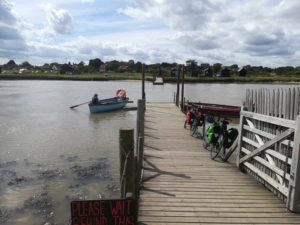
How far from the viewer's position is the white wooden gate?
4159mm

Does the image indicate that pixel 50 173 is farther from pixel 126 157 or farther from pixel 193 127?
pixel 126 157

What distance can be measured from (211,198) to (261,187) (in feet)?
3.75

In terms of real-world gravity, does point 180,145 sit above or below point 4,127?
above

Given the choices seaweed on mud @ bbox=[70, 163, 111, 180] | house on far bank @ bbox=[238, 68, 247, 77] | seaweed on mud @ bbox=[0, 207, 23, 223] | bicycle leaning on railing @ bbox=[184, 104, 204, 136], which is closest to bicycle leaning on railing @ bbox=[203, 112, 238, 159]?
bicycle leaning on railing @ bbox=[184, 104, 204, 136]

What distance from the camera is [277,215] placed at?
4.12 meters

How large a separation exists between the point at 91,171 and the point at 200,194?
5036 millimetres

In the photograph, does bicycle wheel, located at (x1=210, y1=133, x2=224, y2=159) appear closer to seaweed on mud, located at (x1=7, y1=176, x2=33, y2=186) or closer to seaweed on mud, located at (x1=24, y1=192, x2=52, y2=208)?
seaweed on mud, located at (x1=24, y1=192, x2=52, y2=208)

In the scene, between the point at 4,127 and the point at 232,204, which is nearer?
the point at 232,204

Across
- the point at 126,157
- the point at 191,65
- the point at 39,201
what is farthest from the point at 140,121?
the point at 191,65

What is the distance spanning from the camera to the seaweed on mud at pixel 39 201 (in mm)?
6918

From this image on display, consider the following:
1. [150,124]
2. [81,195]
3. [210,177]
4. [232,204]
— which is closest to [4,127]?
[150,124]

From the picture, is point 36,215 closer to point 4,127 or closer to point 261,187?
point 261,187

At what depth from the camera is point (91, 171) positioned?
9.06 metres

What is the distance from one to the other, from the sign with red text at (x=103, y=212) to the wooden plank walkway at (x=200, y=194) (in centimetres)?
66
